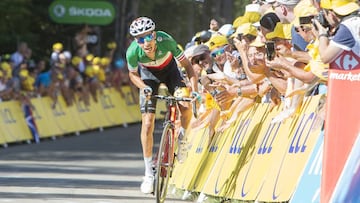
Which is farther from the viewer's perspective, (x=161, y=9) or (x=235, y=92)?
(x=161, y=9)

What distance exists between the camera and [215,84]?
1488cm

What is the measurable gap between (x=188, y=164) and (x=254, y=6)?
224 centimetres

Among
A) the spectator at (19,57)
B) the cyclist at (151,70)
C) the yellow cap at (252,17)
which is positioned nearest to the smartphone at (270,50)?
the cyclist at (151,70)

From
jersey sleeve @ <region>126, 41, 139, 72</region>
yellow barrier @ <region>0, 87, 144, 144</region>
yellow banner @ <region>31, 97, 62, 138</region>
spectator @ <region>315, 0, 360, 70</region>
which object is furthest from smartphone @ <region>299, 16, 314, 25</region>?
yellow banner @ <region>31, 97, 62, 138</region>

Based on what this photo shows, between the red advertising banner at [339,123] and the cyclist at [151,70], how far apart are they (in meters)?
3.86

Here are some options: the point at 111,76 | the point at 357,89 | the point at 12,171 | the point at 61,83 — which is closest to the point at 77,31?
the point at 111,76

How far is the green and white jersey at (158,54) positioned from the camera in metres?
14.2

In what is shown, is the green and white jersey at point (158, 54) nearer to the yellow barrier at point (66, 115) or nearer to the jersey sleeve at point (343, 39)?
the jersey sleeve at point (343, 39)

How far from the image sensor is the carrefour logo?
35.9 meters

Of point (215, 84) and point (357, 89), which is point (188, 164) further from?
point (357, 89)

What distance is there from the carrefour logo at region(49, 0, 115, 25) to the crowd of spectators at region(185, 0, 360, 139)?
60.6ft

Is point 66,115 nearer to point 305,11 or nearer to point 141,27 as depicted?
point 141,27

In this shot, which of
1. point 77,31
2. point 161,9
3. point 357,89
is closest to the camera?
point 357,89

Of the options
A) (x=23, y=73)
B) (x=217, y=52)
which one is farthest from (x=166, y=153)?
(x=23, y=73)
